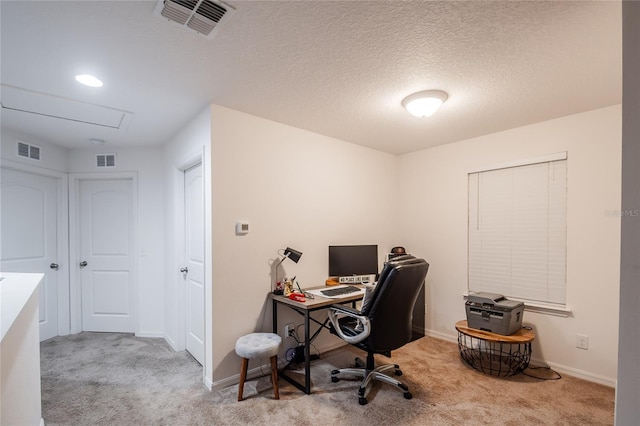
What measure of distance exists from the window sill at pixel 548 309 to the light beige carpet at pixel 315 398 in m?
0.56

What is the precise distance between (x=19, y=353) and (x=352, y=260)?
265 cm

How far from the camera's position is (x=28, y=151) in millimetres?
3346

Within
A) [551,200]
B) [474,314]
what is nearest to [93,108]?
[474,314]

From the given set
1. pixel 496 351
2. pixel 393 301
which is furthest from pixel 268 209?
pixel 496 351

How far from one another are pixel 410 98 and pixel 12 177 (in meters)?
4.30

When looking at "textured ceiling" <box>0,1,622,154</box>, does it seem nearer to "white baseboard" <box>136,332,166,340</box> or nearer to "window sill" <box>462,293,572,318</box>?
"window sill" <box>462,293,572,318</box>

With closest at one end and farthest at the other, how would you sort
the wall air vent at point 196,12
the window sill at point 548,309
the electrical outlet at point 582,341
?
the wall air vent at point 196,12 < the electrical outlet at point 582,341 < the window sill at point 548,309

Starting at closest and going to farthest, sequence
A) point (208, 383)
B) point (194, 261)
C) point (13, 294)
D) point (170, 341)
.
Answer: point (13, 294) → point (208, 383) → point (194, 261) → point (170, 341)

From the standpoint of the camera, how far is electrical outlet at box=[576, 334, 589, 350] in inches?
105

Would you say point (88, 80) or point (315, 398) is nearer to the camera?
point (88, 80)

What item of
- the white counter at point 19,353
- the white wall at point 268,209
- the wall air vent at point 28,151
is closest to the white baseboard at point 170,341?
the white wall at point 268,209

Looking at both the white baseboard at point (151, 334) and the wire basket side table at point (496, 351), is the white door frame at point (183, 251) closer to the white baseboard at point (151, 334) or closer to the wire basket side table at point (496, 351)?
the white baseboard at point (151, 334)

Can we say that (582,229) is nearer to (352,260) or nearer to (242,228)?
(352,260)

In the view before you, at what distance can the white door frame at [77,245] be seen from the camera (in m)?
3.83
